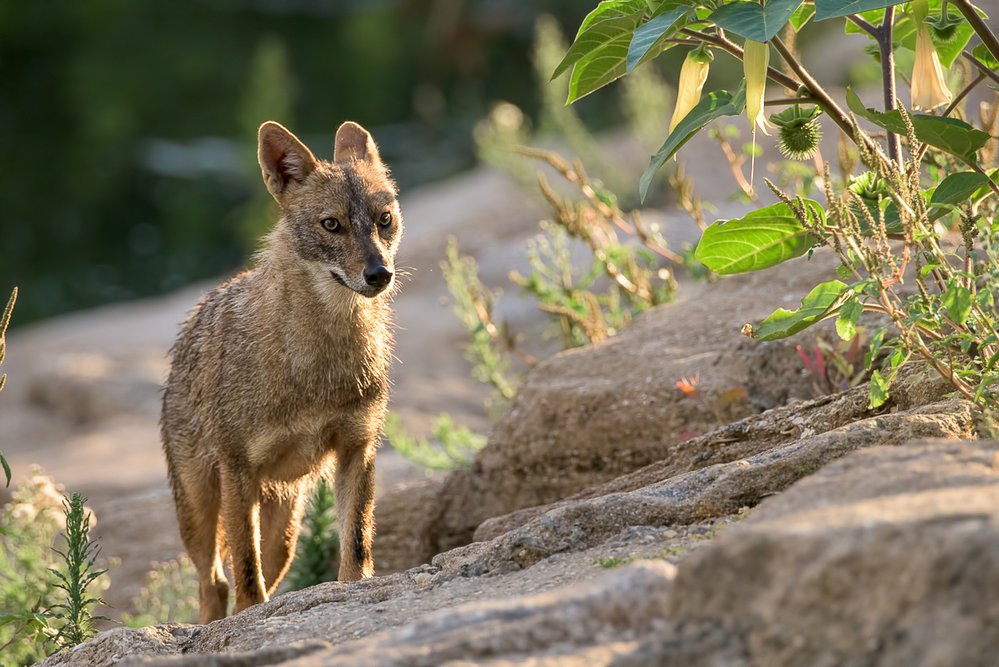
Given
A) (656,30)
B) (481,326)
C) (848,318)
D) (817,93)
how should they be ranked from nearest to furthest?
(848,318) → (656,30) → (817,93) → (481,326)

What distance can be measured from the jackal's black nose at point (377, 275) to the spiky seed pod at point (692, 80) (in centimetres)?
132

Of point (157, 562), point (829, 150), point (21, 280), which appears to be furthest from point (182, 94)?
point (157, 562)

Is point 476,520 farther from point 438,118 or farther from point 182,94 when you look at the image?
point 182,94

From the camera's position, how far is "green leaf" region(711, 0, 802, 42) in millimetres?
3006

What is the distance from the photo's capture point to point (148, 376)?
11148 millimetres

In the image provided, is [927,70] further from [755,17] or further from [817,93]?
[755,17]

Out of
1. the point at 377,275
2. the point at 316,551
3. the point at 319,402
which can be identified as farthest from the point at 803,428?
the point at 316,551

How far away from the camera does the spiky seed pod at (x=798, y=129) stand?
3.59 m

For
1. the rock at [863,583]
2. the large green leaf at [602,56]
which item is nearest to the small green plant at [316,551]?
the large green leaf at [602,56]

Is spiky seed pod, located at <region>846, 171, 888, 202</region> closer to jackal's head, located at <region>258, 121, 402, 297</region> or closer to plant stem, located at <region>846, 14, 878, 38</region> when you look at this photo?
plant stem, located at <region>846, 14, 878, 38</region>

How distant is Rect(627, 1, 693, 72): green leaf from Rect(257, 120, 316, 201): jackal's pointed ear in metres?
1.98

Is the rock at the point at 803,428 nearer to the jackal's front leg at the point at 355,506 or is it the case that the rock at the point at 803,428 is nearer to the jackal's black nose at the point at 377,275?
the jackal's front leg at the point at 355,506

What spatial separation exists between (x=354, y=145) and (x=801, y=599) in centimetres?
357

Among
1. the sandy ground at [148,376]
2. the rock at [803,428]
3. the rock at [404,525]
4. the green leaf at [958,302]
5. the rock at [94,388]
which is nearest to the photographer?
the green leaf at [958,302]
